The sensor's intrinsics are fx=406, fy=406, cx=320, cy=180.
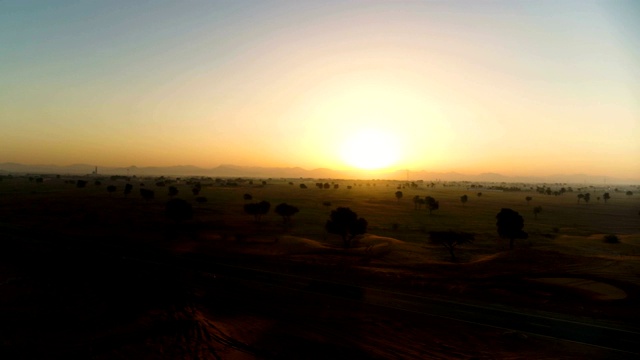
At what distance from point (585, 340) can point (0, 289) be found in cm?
4130

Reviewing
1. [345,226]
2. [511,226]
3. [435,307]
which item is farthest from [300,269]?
[511,226]

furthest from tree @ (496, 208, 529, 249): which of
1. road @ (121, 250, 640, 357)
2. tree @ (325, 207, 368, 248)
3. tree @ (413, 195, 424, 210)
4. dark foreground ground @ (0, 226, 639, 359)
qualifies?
tree @ (413, 195, 424, 210)

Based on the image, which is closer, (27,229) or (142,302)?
(142,302)

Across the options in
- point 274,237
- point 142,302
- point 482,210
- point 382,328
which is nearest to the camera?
point 382,328

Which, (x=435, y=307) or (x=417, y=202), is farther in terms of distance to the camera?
(x=417, y=202)

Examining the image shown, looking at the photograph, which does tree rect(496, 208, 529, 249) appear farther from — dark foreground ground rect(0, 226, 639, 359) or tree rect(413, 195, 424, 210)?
tree rect(413, 195, 424, 210)

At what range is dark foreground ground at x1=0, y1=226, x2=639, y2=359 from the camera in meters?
21.8

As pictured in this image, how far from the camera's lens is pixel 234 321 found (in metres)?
26.1

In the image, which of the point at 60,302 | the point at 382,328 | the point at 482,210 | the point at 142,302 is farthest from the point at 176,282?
the point at 482,210

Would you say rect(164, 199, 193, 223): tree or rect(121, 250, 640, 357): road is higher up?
rect(164, 199, 193, 223): tree

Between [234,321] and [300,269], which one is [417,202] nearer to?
[300,269]

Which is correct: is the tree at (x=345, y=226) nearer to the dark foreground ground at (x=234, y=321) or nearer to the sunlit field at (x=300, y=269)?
the sunlit field at (x=300, y=269)

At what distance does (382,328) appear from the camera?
25.3 m

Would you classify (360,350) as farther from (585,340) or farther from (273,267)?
(273,267)
